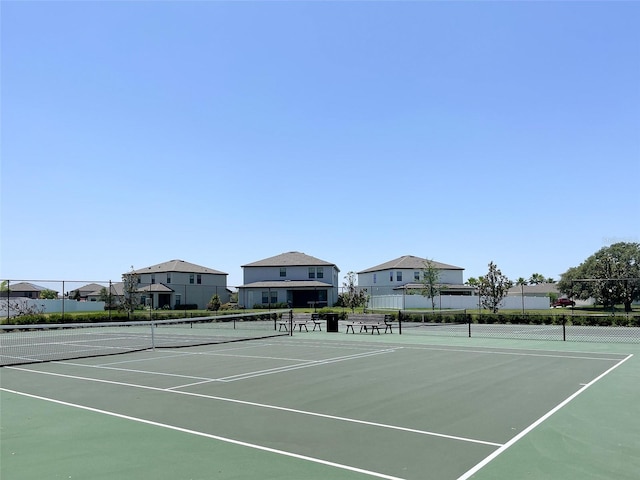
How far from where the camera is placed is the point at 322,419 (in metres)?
7.84

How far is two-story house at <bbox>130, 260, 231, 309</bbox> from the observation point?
213 ft

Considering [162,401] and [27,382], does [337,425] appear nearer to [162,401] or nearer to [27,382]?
[162,401]

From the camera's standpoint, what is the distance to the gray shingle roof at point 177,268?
67.4 m

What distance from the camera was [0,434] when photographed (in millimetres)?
6980

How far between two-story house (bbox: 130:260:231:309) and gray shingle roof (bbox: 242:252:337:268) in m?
5.97

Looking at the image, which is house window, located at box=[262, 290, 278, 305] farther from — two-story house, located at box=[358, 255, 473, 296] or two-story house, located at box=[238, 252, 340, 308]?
two-story house, located at box=[358, 255, 473, 296]

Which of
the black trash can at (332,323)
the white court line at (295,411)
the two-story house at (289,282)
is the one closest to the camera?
the white court line at (295,411)

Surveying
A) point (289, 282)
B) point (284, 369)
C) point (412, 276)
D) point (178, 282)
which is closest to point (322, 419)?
point (284, 369)

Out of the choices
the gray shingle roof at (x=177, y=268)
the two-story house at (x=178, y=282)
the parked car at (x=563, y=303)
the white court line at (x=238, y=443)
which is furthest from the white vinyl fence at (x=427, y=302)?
the white court line at (x=238, y=443)

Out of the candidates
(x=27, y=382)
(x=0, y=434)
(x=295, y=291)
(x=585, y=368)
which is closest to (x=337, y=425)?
(x=0, y=434)

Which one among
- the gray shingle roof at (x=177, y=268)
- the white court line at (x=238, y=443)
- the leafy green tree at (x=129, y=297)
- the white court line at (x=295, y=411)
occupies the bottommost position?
the white court line at (x=295, y=411)

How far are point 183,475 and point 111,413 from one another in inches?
138

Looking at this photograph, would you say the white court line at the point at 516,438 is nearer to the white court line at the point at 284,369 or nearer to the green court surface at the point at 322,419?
the green court surface at the point at 322,419

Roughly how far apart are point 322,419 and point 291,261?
2324 inches
